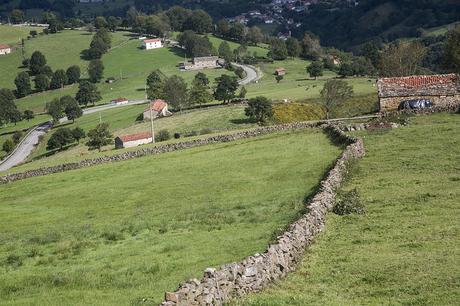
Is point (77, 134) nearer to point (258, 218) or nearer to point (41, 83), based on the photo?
point (41, 83)

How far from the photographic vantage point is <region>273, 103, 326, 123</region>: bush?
279ft

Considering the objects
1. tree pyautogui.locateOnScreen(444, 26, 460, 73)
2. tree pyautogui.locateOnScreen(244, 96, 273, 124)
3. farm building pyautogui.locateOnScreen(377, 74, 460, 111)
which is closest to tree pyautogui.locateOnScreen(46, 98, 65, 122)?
tree pyautogui.locateOnScreen(244, 96, 273, 124)

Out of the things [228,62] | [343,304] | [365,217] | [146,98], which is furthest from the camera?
[228,62]

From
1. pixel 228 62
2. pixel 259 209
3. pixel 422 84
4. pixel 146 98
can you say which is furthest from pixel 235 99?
pixel 259 209

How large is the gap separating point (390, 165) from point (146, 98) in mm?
129188

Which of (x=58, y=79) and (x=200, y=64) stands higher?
(x=58, y=79)

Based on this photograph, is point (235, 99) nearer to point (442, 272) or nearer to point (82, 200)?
point (82, 200)

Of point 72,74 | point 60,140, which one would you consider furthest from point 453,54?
point 72,74

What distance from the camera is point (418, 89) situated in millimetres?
59844

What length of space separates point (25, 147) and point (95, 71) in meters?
69.9

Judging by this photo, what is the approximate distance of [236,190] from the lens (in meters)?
34.2

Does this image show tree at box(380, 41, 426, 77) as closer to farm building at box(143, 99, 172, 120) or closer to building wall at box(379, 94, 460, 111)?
building wall at box(379, 94, 460, 111)

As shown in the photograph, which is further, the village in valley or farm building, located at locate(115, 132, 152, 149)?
farm building, located at locate(115, 132, 152, 149)

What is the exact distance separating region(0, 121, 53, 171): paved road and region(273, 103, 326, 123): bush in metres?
51.4
